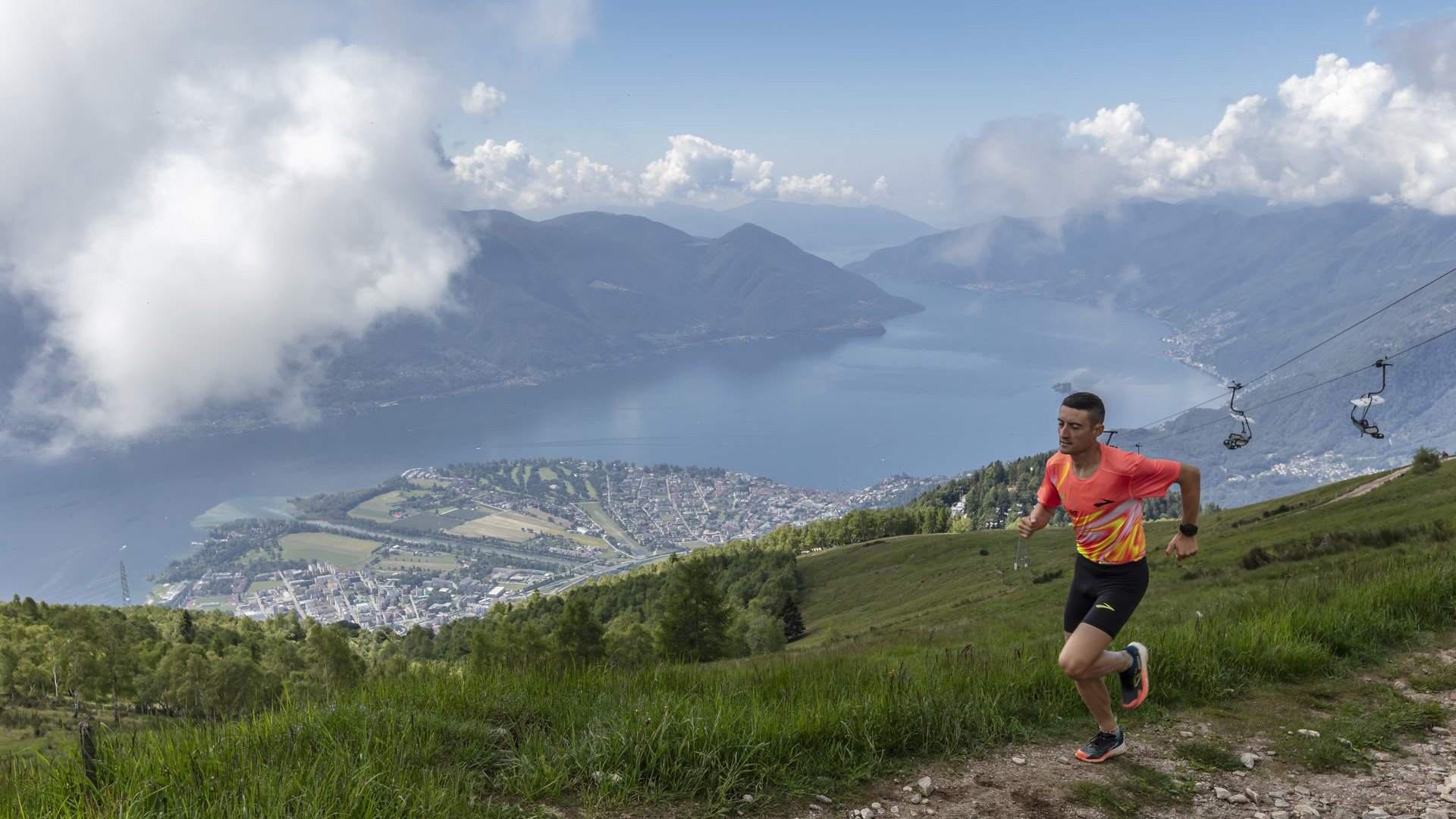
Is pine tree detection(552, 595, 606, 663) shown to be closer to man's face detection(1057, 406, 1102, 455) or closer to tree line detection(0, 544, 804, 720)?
tree line detection(0, 544, 804, 720)

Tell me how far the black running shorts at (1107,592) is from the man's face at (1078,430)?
2.45 feet

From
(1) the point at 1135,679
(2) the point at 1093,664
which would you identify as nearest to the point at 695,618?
(1) the point at 1135,679

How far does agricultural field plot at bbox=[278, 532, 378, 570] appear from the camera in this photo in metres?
186

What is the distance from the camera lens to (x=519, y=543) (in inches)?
7859

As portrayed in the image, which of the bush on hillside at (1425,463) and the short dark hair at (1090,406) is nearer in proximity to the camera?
the short dark hair at (1090,406)

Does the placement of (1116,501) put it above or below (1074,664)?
above

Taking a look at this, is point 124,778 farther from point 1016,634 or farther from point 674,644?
point 674,644

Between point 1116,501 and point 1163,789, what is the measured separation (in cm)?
165

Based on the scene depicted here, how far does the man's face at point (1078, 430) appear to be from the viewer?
434cm

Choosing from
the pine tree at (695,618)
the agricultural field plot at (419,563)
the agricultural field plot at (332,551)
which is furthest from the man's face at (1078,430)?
the agricultural field plot at (332,551)

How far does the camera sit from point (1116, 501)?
171 inches

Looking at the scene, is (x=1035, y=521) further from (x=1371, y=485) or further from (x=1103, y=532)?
(x=1371, y=485)

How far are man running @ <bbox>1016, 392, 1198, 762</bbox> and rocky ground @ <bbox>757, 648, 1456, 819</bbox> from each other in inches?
11.1

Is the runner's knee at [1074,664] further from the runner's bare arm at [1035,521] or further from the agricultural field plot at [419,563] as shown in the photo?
the agricultural field plot at [419,563]
